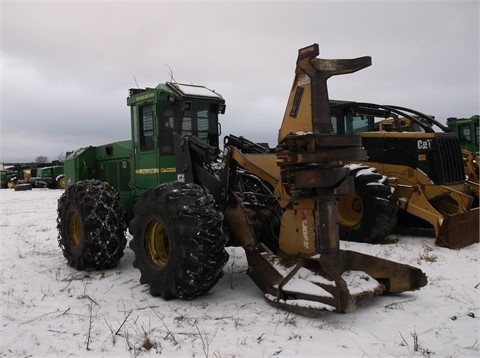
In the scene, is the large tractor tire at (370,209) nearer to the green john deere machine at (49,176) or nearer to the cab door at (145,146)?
the cab door at (145,146)

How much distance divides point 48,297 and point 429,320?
4.40 meters

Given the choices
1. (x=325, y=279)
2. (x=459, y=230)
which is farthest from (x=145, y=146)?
(x=459, y=230)

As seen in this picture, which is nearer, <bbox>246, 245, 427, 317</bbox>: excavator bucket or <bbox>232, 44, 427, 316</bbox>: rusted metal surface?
<bbox>246, 245, 427, 317</bbox>: excavator bucket

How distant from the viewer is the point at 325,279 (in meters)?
4.86

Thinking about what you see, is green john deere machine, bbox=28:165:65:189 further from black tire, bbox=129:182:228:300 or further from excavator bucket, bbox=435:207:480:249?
black tire, bbox=129:182:228:300

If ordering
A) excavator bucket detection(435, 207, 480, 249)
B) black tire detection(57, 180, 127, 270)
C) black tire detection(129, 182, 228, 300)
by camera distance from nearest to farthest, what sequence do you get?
1. black tire detection(129, 182, 228, 300)
2. black tire detection(57, 180, 127, 270)
3. excavator bucket detection(435, 207, 480, 249)

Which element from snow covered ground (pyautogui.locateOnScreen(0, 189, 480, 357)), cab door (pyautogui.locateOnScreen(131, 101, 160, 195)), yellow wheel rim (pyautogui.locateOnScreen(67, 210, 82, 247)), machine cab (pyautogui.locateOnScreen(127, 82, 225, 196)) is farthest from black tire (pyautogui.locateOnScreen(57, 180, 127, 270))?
machine cab (pyautogui.locateOnScreen(127, 82, 225, 196))

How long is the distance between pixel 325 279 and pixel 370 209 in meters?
4.34

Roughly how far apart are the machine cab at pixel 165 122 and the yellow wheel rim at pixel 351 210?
10.6ft

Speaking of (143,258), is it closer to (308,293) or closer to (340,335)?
(308,293)

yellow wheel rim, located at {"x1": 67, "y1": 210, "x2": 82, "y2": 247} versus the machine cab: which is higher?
the machine cab

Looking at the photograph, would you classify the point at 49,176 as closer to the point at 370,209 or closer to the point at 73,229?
the point at 73,229

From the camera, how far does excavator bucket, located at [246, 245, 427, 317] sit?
184 inches

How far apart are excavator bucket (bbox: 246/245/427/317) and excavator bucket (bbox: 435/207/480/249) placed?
10.9ft
